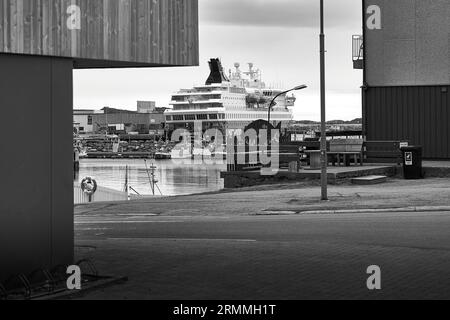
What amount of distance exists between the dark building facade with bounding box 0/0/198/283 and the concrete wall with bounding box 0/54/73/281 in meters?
0.01

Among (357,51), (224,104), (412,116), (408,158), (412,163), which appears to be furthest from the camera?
(224,104)

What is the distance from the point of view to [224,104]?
13462 centimetres

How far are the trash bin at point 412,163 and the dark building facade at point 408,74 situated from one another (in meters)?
5.40

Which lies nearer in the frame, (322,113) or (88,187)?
(322,113)

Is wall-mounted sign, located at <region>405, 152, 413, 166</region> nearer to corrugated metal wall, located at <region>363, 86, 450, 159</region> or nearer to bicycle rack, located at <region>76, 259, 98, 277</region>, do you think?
corrugated metal wall, located at <region>363, 86, 450, 159</region>

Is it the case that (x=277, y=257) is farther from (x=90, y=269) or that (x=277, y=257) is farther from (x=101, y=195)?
(x=101, y=195)

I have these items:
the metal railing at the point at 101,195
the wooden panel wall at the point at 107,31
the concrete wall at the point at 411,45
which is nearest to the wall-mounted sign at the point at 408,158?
the concrete wall at the point at 411,45

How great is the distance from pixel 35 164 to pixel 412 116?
28610 millimetres

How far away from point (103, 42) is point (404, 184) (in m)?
20.3

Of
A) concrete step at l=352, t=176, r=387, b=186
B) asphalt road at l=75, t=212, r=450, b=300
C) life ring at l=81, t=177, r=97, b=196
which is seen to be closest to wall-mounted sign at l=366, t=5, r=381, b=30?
concrete step at l=352, t=176, r=387, b=186

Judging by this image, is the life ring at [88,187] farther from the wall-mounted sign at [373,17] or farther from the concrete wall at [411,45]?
the wall-mounted sign at [373,17]

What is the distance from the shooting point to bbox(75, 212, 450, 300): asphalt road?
898 cm

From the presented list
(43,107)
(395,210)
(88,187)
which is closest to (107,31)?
(43,107)

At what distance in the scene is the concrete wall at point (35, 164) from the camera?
28.7 ft
